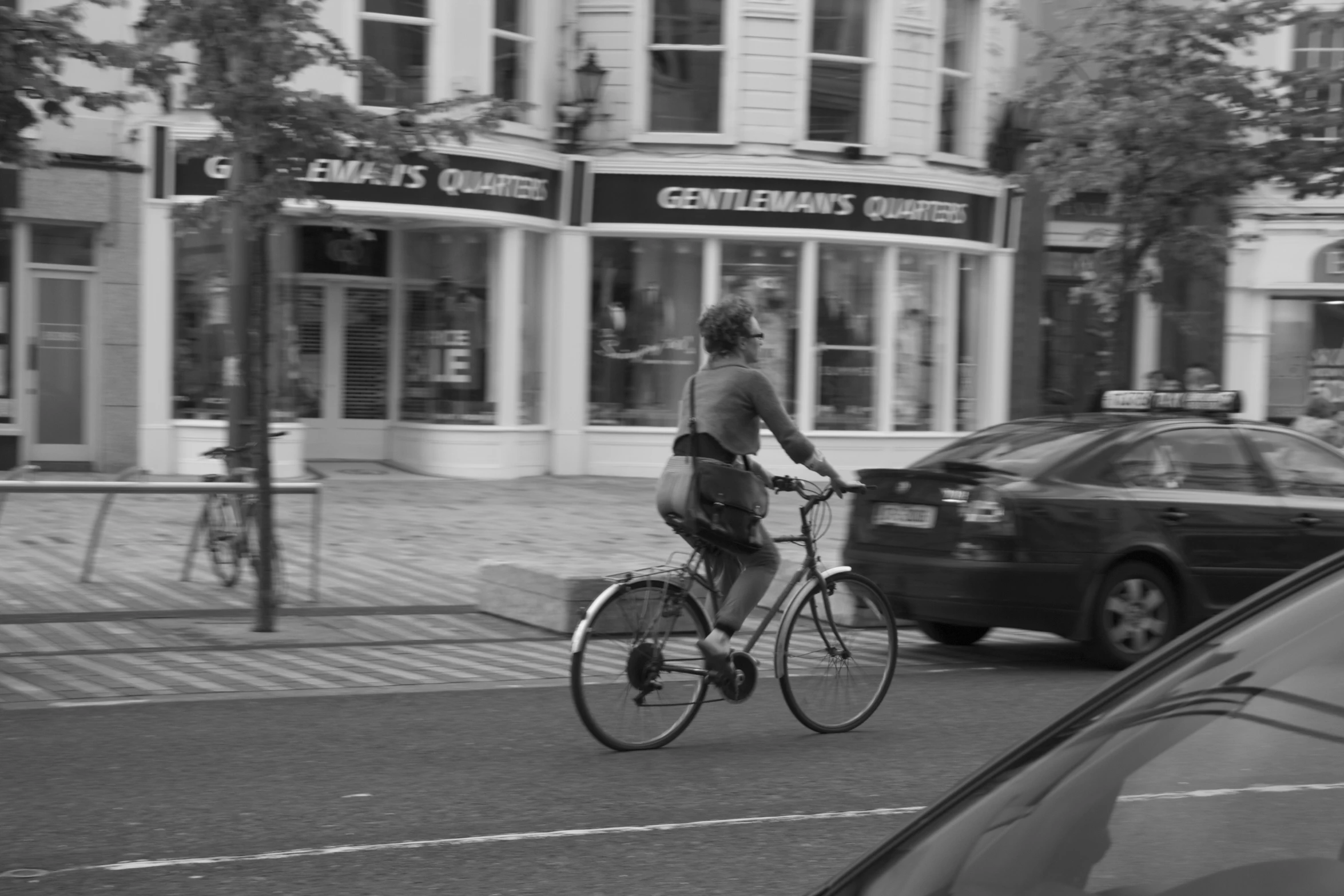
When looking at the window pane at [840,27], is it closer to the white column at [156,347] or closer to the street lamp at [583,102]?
the street lamp at [583,102]

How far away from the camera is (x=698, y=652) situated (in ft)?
22.5

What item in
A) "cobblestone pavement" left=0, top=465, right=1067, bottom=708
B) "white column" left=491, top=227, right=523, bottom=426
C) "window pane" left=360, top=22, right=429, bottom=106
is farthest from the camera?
"white column" left=491, top=227, right=523, bottom=426

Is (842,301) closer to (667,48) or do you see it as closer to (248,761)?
(667,48)

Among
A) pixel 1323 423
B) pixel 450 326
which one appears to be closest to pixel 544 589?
pixel 1323 423

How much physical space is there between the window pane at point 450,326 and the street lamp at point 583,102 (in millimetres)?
1691

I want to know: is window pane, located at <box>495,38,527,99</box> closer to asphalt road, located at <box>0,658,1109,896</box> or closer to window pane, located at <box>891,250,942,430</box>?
window pane, located at <box>891,250,942,430</box>

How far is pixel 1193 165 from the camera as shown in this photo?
15219 millimetres

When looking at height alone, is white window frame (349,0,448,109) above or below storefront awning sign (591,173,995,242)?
above

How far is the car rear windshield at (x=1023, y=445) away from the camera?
31.2ft

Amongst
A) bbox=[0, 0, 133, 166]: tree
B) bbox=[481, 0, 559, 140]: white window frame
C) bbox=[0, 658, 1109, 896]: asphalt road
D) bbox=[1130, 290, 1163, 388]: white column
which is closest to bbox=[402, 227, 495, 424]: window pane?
bbox=[481, 0, 559, 140]: white window frame

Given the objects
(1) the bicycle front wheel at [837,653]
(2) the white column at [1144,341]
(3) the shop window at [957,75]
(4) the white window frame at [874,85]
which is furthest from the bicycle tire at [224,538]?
(2) the white column at [1144,341]

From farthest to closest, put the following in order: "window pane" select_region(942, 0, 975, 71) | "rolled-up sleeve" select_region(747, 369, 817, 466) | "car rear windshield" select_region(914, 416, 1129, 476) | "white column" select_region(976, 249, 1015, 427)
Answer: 1. "white column" select_region(976, 249, 1015, 427)
2. "window pane" select_region(942, 0, 975, 71)
3. "car rear windshield" select_region(914, 416, 1129, 476)
4. "rolled-up sleeve" select_region(747, 369, 817, 466)

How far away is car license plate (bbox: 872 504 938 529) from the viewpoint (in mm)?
9508

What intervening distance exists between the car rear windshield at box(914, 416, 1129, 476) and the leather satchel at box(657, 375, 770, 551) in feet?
9.66
